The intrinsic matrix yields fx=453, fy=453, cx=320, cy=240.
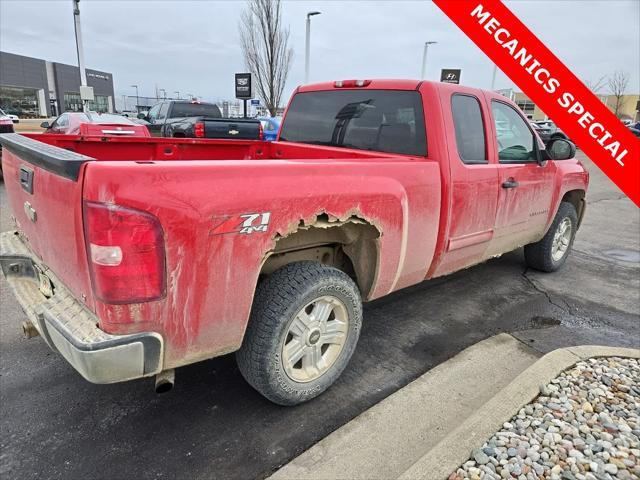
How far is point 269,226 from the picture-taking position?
2195 millimetres

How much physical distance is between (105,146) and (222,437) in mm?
2506

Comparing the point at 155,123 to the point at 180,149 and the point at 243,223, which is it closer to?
the point at 180,149

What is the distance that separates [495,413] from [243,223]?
5.66 ft

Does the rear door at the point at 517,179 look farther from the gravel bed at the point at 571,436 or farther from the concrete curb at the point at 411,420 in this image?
the gravel bed at the point at 571,436

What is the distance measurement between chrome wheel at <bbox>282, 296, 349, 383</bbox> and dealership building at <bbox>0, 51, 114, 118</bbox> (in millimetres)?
62821

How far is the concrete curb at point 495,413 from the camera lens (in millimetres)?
2121

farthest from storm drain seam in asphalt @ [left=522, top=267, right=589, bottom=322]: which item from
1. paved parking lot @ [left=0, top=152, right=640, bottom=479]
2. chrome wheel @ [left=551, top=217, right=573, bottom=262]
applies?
chrome wheel @ [left=551, top=217, right=573, bottom=262]

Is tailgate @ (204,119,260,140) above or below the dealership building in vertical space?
below

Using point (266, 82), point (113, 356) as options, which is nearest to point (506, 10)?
point (113, 356)

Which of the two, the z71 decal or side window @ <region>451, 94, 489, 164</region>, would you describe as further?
side window @ <region>451, 94, 489, 164</region>

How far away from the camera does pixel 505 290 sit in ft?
15.9

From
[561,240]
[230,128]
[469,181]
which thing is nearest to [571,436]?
[469,181]

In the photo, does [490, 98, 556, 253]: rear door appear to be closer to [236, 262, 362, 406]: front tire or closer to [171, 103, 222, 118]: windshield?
[236, 262, 362, 406]: front tire

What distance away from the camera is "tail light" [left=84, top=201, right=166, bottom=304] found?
1795 mm
